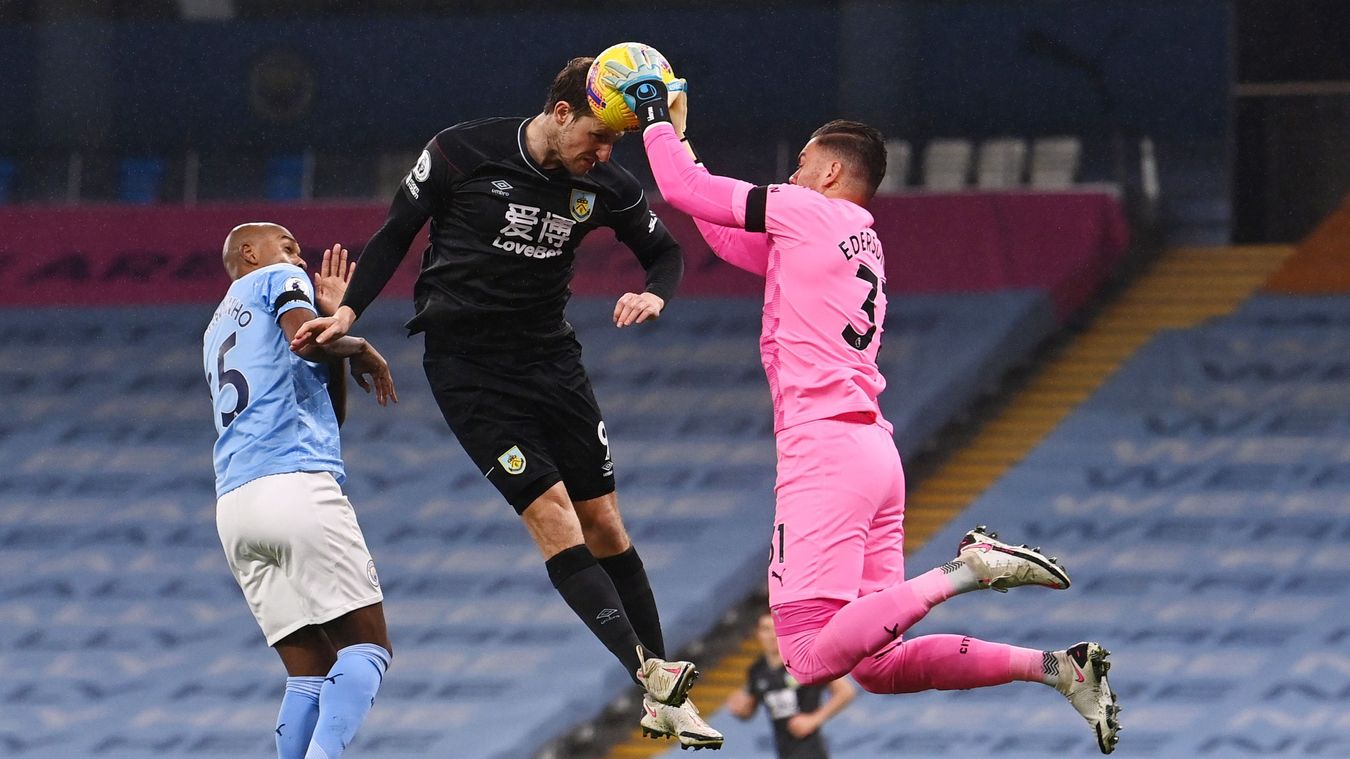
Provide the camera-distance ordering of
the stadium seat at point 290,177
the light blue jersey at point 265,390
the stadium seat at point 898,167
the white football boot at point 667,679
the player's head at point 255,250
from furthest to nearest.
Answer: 1. the stadium seat at point 290,177
2. the stadium seat at point 898,167
3. the player's head at point 255,250
4. the light blue jersey at point 265,390
5. the white football boot at point 667,679

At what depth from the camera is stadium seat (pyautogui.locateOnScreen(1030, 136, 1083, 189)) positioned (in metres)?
16.5

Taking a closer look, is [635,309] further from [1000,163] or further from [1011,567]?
[1000,163]

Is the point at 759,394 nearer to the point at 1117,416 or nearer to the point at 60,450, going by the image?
the point at 1117,416

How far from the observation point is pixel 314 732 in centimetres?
614

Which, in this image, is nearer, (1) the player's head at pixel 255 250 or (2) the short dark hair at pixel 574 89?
(2) the short dark hair at pixel 574 89

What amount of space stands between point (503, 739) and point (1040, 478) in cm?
496

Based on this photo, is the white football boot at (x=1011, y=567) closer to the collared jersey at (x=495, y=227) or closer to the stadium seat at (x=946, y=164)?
the collared jersey at (x=495, y=227)

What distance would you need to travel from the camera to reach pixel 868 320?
6168 mm

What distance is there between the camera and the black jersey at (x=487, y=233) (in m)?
6.10

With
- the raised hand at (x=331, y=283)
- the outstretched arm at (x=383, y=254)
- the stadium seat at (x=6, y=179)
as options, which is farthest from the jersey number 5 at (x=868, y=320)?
the stadium seat at (x=6, y=179)

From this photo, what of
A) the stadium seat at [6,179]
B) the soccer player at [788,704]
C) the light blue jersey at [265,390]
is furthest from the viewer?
the stadium seat at [6,179]

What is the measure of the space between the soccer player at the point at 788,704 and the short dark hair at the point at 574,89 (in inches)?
213

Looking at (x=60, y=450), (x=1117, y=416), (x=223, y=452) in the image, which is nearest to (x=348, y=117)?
(x=60, y=450)

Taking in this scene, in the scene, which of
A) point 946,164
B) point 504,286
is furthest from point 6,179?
point 504,286
